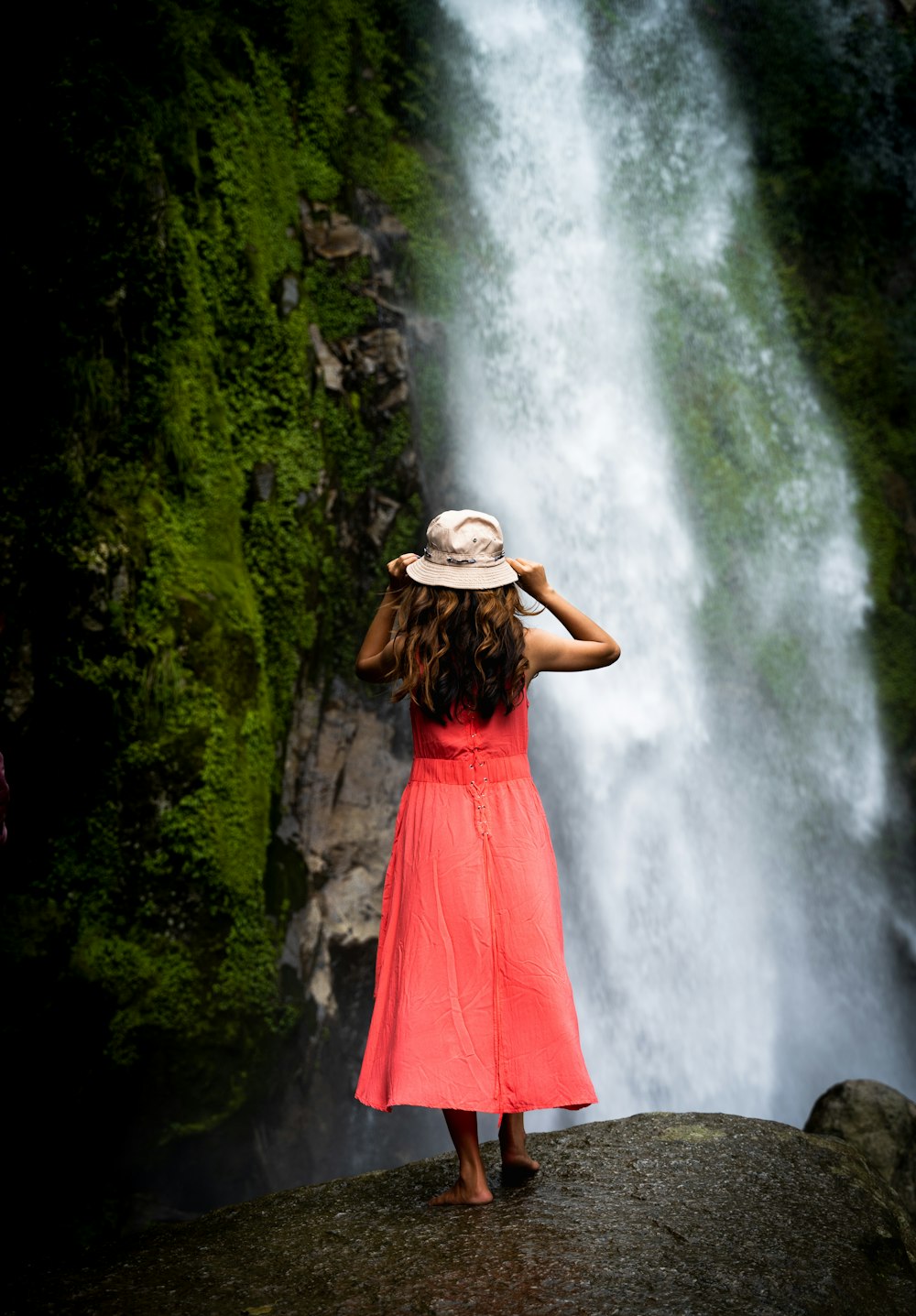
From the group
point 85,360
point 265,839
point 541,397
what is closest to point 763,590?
point 541,397

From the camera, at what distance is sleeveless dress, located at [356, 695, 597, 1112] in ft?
9.76

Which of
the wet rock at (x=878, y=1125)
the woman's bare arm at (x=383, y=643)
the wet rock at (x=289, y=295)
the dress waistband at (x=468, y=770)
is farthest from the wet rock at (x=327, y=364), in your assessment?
the wet rock at (x=878, y=1125)

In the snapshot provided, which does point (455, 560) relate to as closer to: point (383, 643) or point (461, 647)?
point (461, 647)

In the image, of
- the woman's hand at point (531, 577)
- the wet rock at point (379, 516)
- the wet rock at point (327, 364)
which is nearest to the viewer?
the woman's hand at point (531, 577)

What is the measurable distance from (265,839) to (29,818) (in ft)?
4.50

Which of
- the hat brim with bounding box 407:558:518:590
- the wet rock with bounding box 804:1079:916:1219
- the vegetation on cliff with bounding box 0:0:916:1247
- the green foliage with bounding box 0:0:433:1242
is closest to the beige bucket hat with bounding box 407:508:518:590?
the hat brim with bounding box 407:558:518:590

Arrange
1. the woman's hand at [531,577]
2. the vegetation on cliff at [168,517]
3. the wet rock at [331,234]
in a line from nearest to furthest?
the woman's hand at [531,577]
the vegetation on cliff at [168,517]
the wet rock at [331,234]

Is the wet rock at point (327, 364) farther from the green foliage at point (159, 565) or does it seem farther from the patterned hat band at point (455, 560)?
the patterned hat band at point (455, 560)

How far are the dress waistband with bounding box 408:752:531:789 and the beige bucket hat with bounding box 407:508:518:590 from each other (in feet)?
1.59

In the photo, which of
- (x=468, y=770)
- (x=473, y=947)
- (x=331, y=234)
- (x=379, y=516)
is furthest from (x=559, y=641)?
(x=331, y=234)

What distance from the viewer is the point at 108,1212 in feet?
17.7

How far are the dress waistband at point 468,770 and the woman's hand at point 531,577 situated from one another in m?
0.47

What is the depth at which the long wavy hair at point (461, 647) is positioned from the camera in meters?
3.05

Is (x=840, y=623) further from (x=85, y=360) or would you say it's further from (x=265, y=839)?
(x=85, y=360)
